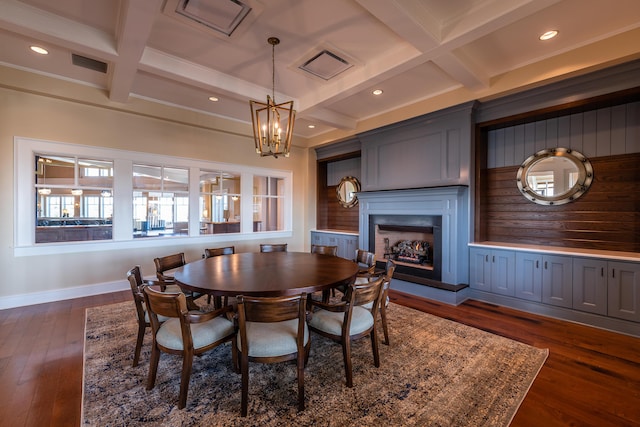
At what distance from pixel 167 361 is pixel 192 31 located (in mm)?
3162

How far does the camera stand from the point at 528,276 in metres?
3.52

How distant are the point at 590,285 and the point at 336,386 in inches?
124

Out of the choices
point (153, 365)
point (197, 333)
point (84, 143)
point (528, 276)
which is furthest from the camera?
point (84, 143)

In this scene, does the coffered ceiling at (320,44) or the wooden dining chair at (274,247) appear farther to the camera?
the wooden dining chair at (274,247)

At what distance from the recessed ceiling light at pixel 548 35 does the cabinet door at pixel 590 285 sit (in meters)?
2.44

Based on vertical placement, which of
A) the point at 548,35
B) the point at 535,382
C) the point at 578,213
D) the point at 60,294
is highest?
the point at 548,35

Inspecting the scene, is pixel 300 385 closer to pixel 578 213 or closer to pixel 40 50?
pixel 578 213

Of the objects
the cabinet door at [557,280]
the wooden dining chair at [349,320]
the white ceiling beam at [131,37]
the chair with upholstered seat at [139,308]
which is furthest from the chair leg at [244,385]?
the cabinet door at [557,280]

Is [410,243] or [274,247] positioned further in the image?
[410,243]

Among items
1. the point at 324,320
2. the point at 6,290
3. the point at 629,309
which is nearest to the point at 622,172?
the point at 629,309

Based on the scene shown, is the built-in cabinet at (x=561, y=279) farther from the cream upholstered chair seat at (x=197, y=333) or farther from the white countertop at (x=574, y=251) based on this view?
the cream upholstered chair seat at (x=197, y=333)

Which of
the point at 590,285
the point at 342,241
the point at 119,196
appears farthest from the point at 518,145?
the point at 119,196

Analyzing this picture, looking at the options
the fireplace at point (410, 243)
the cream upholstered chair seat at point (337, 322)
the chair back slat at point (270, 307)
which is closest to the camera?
the chair back slat at point (270, 307)

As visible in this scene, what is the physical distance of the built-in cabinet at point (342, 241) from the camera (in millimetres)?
5797
